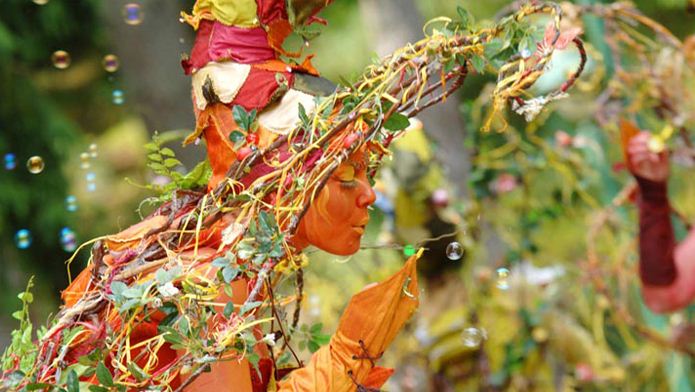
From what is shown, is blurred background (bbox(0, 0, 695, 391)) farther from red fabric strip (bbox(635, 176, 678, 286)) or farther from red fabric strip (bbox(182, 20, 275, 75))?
red fabric strip (bbox(182, 20, 275, 75))

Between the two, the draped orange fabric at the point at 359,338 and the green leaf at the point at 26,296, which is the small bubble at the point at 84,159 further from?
the draped orange fabric at the point at 359,338

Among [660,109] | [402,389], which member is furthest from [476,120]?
[402,389]

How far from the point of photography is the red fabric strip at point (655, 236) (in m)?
3.12

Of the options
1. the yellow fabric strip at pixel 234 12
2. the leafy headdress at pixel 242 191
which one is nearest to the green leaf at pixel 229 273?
the leafy headdress at pixel 242 191

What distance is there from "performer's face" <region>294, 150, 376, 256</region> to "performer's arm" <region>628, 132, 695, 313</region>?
54.3 inches

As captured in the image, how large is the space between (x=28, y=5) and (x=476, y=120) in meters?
3.21

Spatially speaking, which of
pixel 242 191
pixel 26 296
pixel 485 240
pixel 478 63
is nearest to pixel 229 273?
pixel 242 191

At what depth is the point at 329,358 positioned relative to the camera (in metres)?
1.86

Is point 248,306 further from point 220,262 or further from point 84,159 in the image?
point 84,159

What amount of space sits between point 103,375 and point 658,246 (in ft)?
5.95

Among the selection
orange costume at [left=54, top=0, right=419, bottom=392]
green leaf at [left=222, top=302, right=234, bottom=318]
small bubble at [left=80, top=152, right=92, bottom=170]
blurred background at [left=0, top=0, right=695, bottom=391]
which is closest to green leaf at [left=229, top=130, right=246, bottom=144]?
orange costume at [left=54, top=0, right=419, bottom=392]

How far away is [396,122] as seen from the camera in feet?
5.98

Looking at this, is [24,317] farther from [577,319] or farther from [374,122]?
[577,319]

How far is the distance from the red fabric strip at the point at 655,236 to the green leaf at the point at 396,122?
147 centimetres
